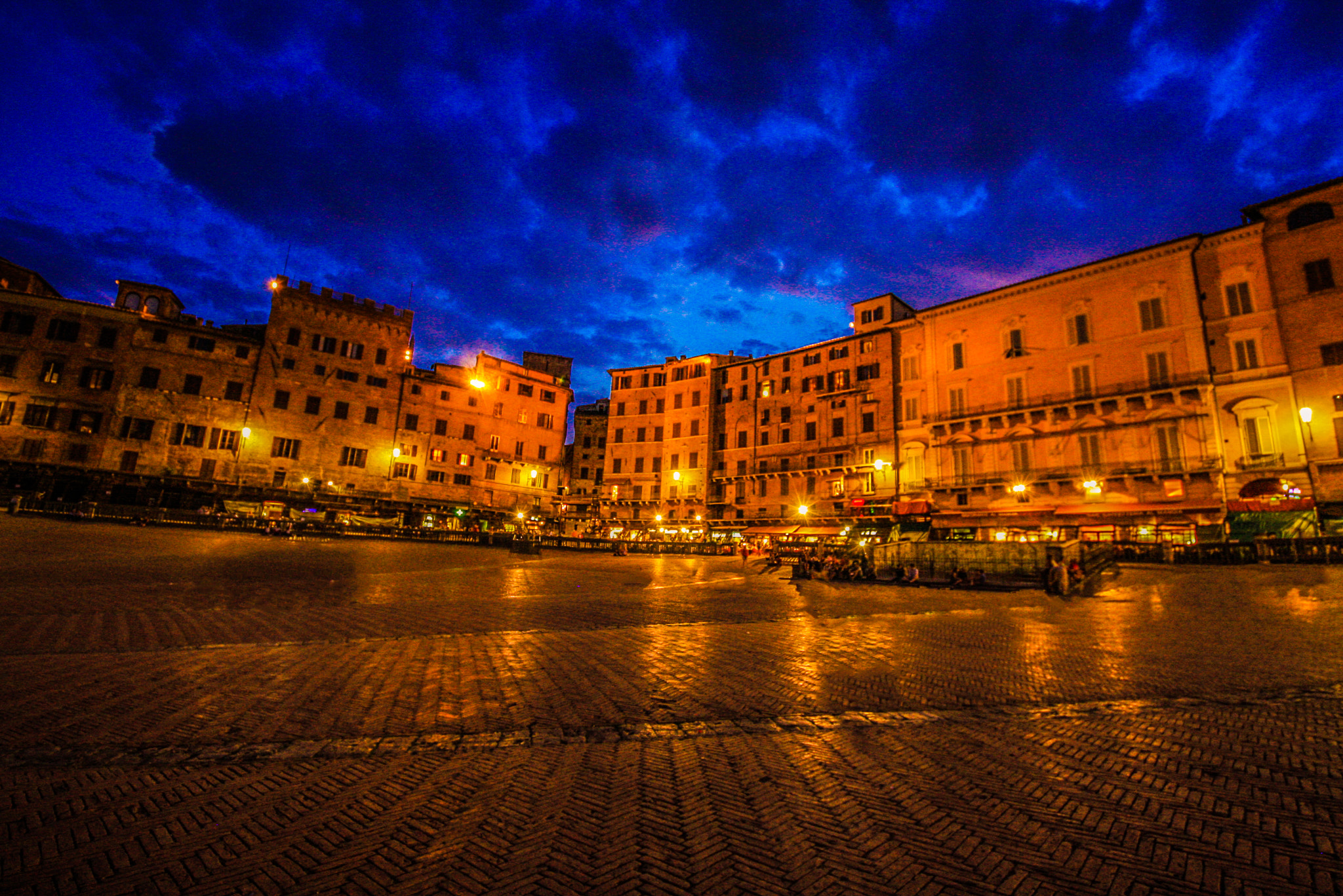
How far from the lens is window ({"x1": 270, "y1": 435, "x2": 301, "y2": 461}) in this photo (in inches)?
1551

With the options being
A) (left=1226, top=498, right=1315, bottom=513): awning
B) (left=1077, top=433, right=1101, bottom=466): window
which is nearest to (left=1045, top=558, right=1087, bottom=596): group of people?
(left=1226, top=498, right=1315, bottom=513): awning

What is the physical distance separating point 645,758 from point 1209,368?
3767cm

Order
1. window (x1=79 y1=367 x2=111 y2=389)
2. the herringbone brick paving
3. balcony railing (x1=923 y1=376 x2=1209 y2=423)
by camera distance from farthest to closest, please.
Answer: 1. window (x1=79 y1=367 x2=111 y2=389)
2. balcony railing (x1=923 y1=376 x2=1209 y2=423)
3. the herringbone brick paving

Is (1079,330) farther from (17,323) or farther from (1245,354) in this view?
(17,323)

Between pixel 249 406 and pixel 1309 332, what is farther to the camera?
pixel 249 406

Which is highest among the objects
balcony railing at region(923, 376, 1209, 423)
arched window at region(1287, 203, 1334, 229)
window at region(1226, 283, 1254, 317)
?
arched window at region(1287, 203, 1334, 229)

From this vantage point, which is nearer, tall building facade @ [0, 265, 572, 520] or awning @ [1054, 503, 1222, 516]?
awning @ [1054, 503, 1222, 516]

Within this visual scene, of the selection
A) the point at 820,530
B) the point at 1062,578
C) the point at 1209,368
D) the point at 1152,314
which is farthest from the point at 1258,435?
the point at 820,530

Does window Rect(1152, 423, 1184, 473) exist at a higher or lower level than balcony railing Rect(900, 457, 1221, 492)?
higher

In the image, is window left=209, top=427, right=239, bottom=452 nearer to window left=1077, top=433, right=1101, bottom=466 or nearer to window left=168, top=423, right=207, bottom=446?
window left=168, top=423, right=207, bottom=446

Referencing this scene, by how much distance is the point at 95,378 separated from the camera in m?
36.2

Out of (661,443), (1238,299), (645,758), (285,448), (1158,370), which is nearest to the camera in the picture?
(645,758)

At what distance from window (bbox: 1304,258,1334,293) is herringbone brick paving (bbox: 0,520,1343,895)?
90.9 ft

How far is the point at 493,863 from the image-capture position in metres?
2.80
